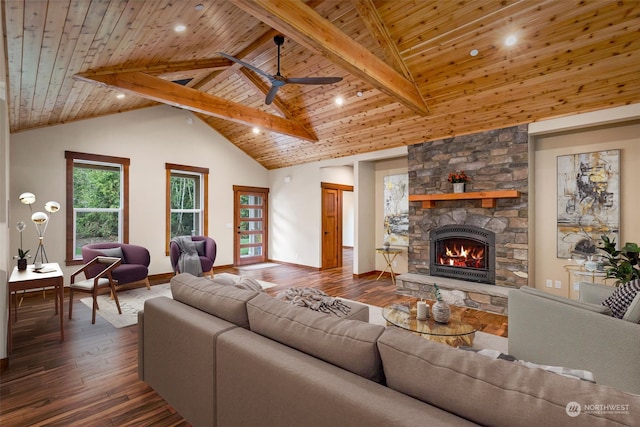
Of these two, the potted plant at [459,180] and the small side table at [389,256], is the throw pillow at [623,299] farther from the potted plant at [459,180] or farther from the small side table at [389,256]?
the small side table at [389,256]

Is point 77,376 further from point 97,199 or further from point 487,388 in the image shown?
point 97,199

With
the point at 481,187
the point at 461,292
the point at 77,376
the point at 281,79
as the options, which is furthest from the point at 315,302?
the point at 481,187

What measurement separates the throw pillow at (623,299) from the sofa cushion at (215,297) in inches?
92.4

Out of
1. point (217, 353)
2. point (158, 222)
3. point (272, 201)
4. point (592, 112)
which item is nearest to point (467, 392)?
point (217, 353)

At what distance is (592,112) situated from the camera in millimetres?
3938

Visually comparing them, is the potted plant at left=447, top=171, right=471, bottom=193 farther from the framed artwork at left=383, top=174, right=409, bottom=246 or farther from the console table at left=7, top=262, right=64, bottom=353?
the console table at left=7, top=262, right=64, bottom=353

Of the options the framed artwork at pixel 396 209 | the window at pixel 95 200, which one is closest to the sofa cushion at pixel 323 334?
the framed artwork at pixel 396 209

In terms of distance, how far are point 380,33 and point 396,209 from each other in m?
3.57

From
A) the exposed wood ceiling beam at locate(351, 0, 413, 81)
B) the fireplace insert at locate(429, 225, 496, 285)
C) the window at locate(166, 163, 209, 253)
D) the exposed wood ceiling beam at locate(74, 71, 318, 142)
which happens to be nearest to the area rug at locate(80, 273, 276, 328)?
the window at locate(166, 163, 209, 253)

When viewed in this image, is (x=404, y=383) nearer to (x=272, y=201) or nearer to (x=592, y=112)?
(x=592, y=112)

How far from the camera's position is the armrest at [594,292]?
2695 mm

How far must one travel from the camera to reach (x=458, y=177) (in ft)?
16.3

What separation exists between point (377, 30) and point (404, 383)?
3.84 metres

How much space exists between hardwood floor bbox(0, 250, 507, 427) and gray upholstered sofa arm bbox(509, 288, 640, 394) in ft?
4.03
